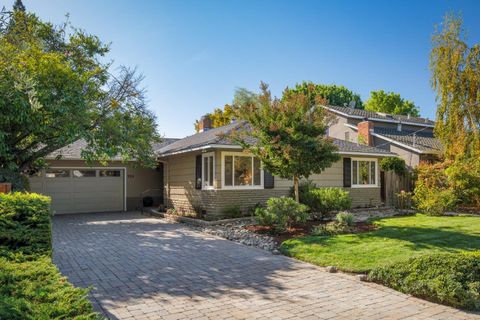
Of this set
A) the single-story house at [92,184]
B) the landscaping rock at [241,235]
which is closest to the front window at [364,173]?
the landscaping rock at [241,235]

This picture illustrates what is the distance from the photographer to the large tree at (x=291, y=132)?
10.4 meters

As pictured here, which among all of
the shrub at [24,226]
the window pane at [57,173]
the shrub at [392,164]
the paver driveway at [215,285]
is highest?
the shrub at [392,164]

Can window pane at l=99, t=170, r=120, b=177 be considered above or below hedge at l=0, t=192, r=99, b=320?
above

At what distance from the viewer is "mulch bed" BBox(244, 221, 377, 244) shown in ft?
33.0

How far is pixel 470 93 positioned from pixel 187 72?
1135 cm

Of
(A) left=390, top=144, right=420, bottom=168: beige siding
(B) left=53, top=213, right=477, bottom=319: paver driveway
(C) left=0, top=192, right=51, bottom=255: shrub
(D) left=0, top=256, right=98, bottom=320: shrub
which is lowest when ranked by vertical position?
(B) left=53, top=213, right=477, bottom=319: paver driveway

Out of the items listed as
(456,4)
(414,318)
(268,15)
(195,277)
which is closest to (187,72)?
(268,15)

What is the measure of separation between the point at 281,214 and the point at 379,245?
3.05 metres

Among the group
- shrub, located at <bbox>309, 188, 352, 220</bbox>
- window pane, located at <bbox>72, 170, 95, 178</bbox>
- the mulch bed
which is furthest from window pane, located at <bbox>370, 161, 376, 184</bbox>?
window pane, located at <bbox>72, 170, 95, 178</bbox>

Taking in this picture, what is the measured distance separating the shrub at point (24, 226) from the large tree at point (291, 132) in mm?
6528

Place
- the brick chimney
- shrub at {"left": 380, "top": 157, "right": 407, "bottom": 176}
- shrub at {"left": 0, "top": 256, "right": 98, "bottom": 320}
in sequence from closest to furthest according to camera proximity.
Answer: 1. shrub at {"left": 0, "top": 256, "right": 98, "bottom": 320}
2. shrub at {"left": 380, "top": 157, "right": 407, "bottom": 176}
3. the brick chimney

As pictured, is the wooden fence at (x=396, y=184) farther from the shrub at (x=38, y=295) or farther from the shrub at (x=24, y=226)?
the shrub at (x=38, y=295)

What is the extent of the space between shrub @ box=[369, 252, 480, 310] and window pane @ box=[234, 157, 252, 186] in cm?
834

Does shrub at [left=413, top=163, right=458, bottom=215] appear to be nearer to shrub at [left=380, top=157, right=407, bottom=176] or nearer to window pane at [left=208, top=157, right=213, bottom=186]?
shrub at [left=380, top=157, right=407, bottom=176]
